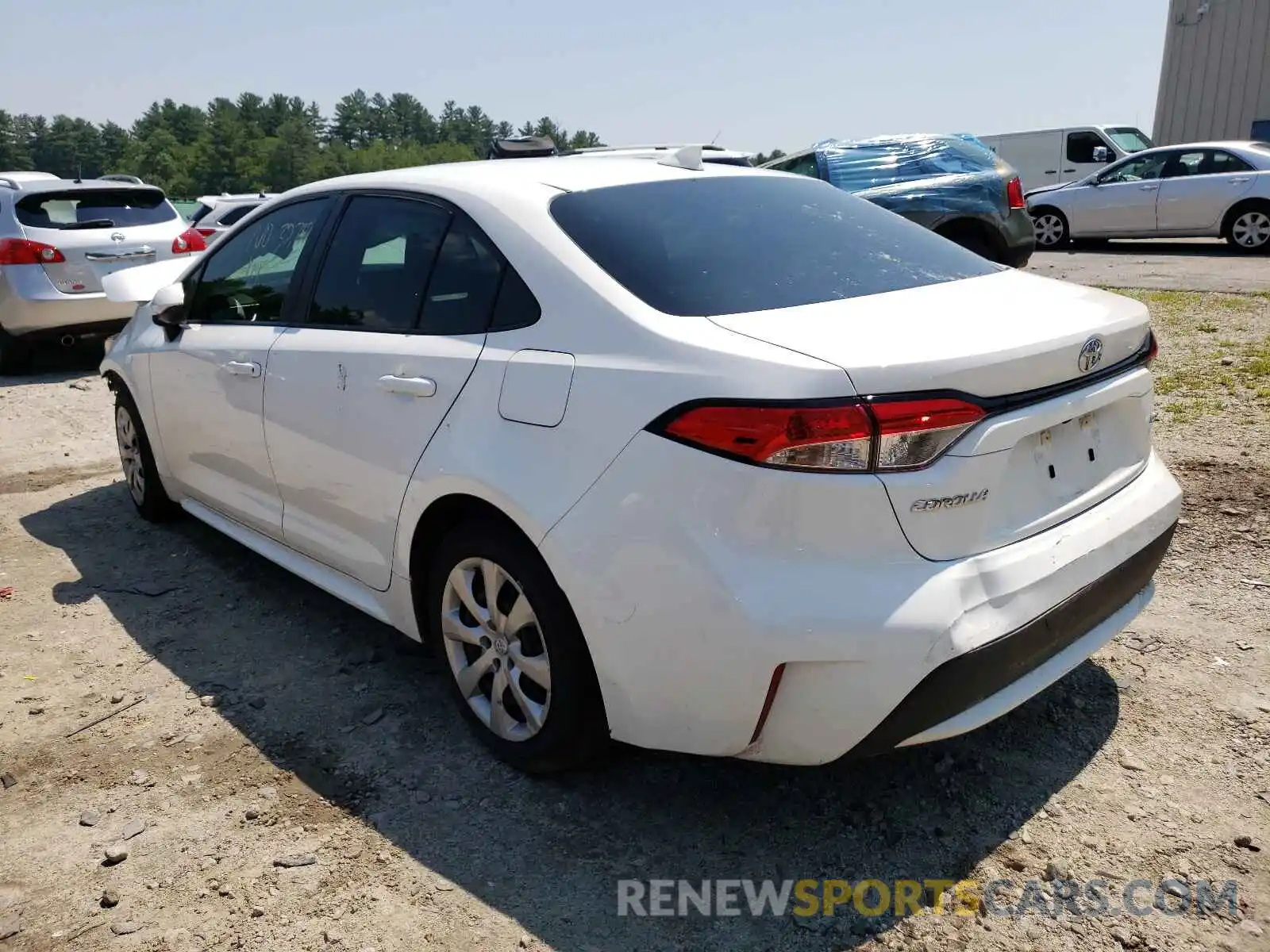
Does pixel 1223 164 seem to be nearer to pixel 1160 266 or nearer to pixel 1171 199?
pixel 1171 199

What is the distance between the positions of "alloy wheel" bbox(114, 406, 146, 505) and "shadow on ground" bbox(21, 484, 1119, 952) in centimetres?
159

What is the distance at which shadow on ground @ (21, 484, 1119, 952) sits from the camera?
96.0 inches

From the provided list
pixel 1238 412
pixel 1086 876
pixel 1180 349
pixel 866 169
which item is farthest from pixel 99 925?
pixel 866 169

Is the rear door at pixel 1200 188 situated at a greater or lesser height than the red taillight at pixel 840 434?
lesser

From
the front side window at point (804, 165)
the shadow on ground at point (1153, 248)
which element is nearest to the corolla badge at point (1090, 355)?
the front side window at point (804, 165)

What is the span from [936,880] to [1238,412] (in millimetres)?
4382

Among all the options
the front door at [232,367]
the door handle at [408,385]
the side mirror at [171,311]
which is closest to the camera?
the door handle at [408,385]

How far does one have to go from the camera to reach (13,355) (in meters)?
8.98

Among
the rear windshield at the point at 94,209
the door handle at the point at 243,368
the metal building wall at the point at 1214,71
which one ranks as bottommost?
the door handle at the point at 243,368

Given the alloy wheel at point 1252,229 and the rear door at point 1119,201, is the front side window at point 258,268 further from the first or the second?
the rear door at point 1119,201

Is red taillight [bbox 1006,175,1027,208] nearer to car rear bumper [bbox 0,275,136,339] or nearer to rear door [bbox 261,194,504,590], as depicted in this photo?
car rear bumper [bbox 0,275,136,339]

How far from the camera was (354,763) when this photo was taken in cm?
301

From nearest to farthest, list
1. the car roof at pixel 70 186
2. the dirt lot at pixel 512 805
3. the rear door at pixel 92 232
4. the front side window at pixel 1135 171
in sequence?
the dirt lot at pixel 512 805, the rear door at pixel 92 232, the car roof at pixel 70 186, the front side window at pixel 1135 171

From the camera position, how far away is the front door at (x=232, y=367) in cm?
373
